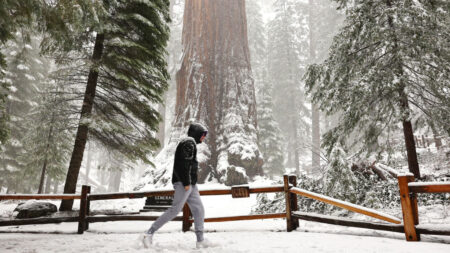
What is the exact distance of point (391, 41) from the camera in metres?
6.13

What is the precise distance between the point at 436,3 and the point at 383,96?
2355 millimetres

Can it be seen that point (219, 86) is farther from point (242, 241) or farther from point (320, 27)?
point (320, 27)

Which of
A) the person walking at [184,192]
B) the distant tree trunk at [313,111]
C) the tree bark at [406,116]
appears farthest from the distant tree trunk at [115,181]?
the tree bark at [406,116]

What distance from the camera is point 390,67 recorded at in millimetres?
6312

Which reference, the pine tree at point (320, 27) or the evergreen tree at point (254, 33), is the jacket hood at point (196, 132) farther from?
the evergreen tree at point (254, 33)

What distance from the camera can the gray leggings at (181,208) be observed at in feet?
13.1

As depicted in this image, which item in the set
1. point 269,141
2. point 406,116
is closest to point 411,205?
point 406,116

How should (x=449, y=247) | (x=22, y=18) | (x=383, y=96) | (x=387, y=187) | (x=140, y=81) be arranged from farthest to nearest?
(x=140, y=81) → (x=387, y=187) → (x=383, y=96) → (x=22, y=18) → (x=449, y=247)

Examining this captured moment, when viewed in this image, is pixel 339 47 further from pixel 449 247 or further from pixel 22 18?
pixel 22 18

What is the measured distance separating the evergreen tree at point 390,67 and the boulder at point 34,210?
7938 mm

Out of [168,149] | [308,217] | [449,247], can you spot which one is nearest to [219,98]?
[168,149]

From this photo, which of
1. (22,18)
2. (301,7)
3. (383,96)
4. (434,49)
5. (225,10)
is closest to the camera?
(22,18)

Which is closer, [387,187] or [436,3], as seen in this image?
[436,3]

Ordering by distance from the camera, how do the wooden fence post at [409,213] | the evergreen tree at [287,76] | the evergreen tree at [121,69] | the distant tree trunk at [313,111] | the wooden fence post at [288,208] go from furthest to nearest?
the evergreen tree at [287,76] < the distant tree trunk at [313,111] < the evergreen tree at [121,69] < the wooden fence post at [288,208] < the wooden fence post at [409,213]
